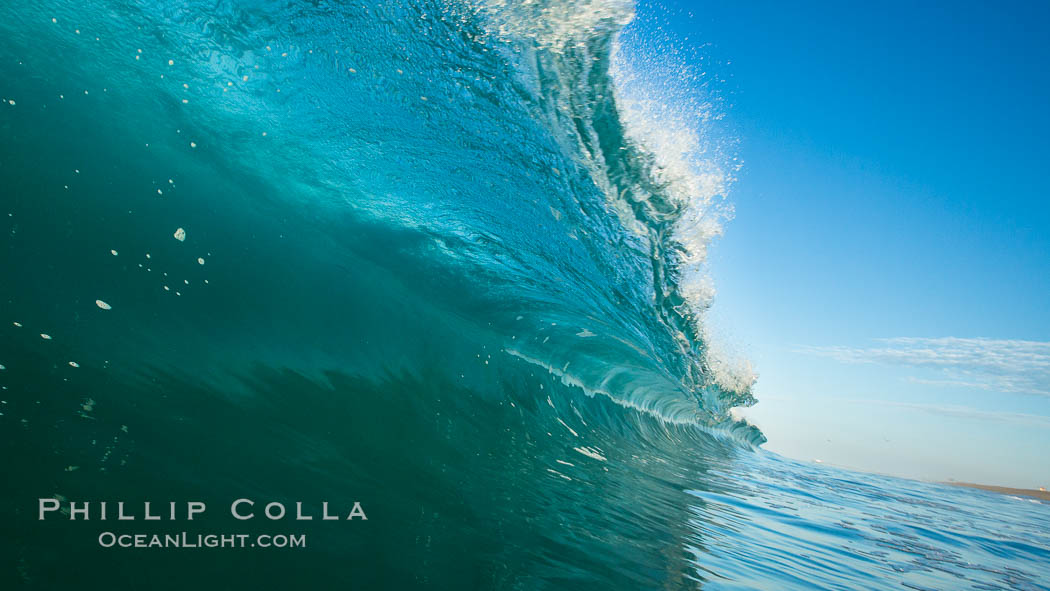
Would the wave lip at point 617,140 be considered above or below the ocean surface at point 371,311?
above

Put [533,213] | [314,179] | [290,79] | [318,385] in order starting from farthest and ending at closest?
[314,179]
[533,213]
[290,79]
[318,385]

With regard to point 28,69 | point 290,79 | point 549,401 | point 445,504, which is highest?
point 290,79

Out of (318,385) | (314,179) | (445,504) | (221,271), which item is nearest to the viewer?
(445,504)

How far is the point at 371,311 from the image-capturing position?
22.0 ft

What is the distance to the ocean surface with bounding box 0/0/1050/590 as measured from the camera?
6.71ft

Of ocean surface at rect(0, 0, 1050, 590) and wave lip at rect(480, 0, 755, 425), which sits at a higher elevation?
wave lip at rect(480, 0, 755, 425)

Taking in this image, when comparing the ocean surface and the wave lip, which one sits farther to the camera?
the wave lip

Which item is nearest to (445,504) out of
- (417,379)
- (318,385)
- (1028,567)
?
(318,385)

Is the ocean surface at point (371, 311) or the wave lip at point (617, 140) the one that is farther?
the wave lip at point (617, 140)

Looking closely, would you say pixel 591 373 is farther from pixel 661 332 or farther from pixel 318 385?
pixel 318 385

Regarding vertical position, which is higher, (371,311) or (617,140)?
(617,140)

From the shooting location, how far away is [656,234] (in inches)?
249

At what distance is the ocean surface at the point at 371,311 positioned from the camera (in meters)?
2.04

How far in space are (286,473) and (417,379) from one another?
10.4ft
